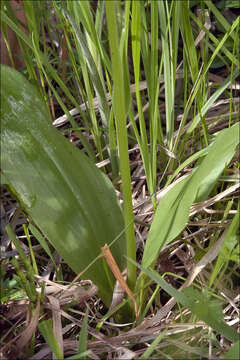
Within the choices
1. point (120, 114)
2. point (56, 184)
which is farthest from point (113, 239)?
point (120, 114)

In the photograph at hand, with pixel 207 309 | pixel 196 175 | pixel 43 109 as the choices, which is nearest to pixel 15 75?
pixel 43 109

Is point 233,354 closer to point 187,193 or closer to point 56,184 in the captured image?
point 187,193

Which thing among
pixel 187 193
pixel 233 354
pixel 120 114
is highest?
pixel 120 114

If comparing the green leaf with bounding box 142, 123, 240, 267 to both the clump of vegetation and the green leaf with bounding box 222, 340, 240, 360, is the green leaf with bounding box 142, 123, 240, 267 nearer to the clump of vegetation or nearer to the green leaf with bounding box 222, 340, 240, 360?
the clump of vegetation

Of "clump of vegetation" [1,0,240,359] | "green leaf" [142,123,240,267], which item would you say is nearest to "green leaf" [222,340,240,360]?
"clump of vegetation" [1,0,240,359]

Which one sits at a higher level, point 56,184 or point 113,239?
point 56,184

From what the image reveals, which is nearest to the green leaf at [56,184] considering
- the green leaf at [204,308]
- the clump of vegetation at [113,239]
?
the clump of vegetation at [113,239]

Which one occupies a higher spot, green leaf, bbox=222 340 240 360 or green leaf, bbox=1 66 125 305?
green leaf, bbox=1 66 125 305
